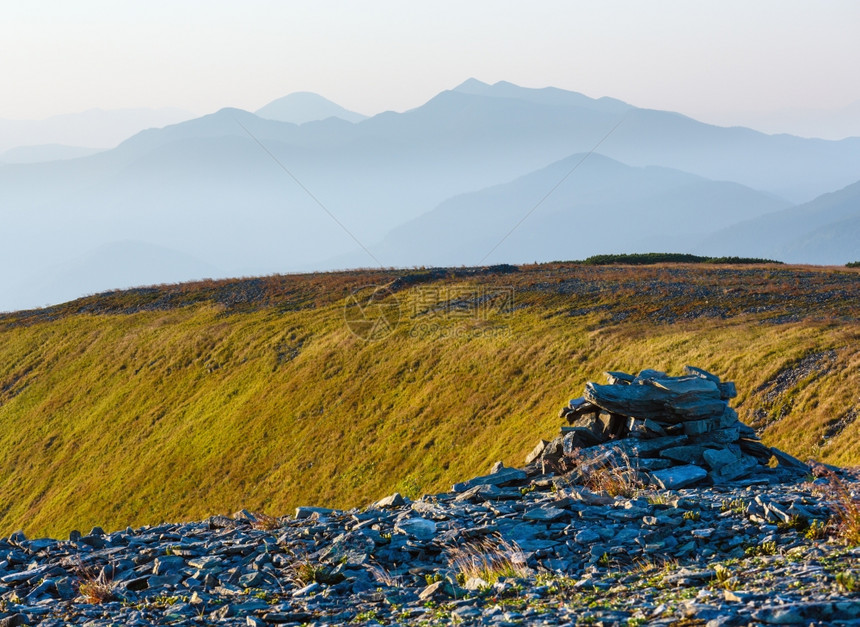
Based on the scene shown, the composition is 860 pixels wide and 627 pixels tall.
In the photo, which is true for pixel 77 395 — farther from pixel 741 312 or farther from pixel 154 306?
pixel 741 312

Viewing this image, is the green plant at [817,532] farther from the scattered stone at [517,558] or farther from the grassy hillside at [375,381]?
the grassy hillside at [375,381]

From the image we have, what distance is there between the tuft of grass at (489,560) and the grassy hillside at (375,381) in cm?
1746

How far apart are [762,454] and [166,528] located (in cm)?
1676

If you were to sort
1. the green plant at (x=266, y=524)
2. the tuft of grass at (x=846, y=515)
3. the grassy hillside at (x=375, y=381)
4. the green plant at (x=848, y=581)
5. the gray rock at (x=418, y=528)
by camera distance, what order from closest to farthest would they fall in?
1. the green plant at (x=848, y=581)
2. the tuft of grass at (x=846, y=515)
3. the gray rock at (x=418, y=528)
4. the green plant at (x=266, y=524)
5. the grassy hillside at (x=375, y=381)

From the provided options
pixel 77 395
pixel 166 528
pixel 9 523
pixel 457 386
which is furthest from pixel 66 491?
pixel 166 528

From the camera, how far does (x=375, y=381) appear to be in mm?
49031

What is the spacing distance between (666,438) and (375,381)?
104 feet

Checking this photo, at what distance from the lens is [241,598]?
1262 centimetres

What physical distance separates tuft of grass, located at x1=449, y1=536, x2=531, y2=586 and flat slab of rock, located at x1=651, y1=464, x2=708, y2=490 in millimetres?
5176

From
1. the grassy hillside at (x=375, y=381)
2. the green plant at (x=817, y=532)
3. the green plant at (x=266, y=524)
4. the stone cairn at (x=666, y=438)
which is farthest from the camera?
the grassy hillside at (x=375, y=381)

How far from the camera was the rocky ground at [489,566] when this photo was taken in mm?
10078

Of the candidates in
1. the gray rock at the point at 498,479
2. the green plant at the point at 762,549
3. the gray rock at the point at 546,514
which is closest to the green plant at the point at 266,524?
the gray rock at the point at 498,479

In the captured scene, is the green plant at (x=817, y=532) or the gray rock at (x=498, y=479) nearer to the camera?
the green plant at (x=817, y=532)

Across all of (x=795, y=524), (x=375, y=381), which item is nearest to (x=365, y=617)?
(x=795, y=524)
